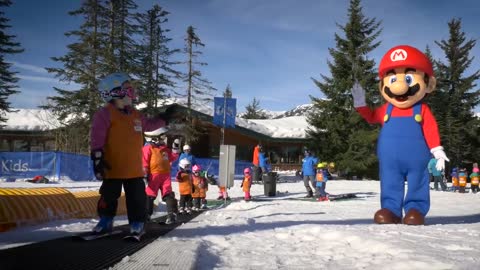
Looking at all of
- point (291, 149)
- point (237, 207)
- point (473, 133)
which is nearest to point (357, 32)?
point (291, 149)

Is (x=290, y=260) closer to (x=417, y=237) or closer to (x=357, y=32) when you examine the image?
(x=417, y=237)

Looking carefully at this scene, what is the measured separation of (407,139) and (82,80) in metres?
24.0

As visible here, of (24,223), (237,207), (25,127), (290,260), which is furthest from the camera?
(25,127)

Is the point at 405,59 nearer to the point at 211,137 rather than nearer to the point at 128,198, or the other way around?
the point at 128,198

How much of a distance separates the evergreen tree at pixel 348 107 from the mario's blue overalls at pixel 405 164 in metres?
24.5

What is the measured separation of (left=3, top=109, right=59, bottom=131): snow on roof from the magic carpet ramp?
32741mm

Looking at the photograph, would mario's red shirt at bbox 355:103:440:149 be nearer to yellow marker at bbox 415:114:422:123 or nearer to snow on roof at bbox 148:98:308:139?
yellow marker at bbox 415:114:422:123

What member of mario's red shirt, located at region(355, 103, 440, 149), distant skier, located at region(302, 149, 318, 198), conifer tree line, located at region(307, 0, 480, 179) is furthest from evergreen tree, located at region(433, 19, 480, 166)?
mario's red shirt, located at region(355, 103, 440, 149)

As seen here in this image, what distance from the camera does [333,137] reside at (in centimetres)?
3052

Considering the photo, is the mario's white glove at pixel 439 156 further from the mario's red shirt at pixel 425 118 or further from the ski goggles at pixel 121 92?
the ski goggles at pixel 121 92

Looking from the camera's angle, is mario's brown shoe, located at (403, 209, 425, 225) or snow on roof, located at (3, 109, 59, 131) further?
snow on roof, located at (3, 109, 59, 131)

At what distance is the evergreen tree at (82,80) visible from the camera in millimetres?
25906

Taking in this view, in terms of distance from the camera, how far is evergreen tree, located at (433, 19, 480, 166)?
39156mm

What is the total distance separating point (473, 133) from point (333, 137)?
63.4ft
